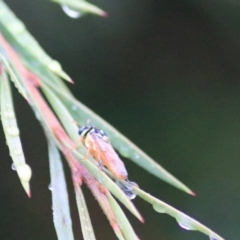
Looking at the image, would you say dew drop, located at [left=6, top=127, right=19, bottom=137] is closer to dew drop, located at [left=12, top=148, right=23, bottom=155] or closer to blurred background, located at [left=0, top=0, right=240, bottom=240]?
dew drop, located at [left=12, top=148, right=23, bottom=155]

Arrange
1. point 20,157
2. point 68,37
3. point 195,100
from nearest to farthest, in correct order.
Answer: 1. point 20,157
2. point 68,37
3. point 195,100

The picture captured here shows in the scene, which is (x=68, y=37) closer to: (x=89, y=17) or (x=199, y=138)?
(x=89, y=17)

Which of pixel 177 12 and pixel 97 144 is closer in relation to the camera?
pixel 97 144

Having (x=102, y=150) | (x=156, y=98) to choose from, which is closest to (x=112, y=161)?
(x=102, y=150)

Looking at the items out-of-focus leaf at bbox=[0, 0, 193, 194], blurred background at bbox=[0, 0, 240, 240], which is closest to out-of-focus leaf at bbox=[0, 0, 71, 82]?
out-of-focus leaf at bbox=[0, 0, 193, 194]

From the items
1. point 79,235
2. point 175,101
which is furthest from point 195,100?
point 79,235

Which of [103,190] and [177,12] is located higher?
[177,12]

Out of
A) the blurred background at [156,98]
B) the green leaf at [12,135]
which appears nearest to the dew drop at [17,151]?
the green leaf at [12,135]

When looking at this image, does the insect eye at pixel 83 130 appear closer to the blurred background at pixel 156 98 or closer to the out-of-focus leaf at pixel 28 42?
the out-of-focus leaf at pixel 28 42
